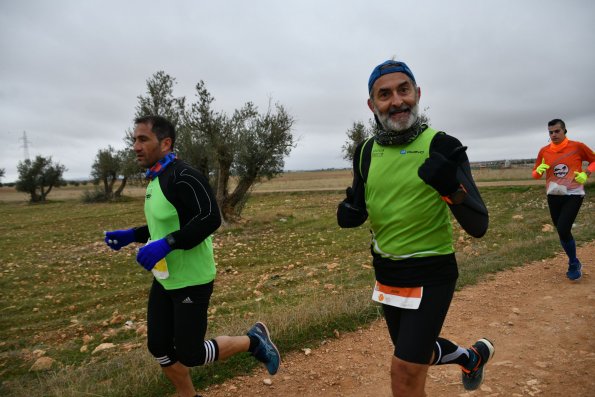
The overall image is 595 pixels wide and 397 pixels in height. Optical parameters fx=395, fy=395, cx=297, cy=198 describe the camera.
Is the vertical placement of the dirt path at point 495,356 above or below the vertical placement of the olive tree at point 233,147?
below

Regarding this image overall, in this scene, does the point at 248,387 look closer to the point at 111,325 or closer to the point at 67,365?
the point at 67,365

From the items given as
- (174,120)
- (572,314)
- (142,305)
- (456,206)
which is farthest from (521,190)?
(456,206)

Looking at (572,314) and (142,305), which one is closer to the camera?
(572,314)

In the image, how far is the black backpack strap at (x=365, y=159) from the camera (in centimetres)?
270

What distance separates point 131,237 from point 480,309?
4.51m

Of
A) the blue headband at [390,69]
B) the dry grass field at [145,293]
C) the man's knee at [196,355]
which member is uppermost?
the blue headband at [390,69]

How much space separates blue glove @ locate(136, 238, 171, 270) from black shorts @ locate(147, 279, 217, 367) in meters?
0.34

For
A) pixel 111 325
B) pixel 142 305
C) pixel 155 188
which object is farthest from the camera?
pixel 142 305

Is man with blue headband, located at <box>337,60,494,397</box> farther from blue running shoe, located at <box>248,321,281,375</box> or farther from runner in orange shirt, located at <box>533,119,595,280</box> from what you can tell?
runner in orange shirt, located at <box>533,119,595,280</box>

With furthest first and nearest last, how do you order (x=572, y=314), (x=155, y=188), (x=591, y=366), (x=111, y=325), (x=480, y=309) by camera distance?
(x=111, y=325) < (x=480, y=309) < (x=572, y=314) < (x=591, y=366) < (x=155, y=188)

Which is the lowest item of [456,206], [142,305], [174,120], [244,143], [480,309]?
[142,305]

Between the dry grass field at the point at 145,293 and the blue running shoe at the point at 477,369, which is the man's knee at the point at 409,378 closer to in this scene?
the blue running shoe at the point at 477,369

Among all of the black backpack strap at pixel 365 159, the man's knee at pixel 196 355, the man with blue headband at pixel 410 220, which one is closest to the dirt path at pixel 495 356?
the man's knee at pixel 196 355

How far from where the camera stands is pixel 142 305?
7.61 meters
